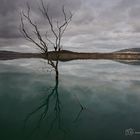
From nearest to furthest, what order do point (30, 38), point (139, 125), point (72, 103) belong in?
point (139, 125) < point (72, 103) < point (30, 38)

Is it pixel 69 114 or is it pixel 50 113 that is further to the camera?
pixel 50 113

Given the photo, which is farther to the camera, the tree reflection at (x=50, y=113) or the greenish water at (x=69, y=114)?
the tree reflection at (x=50, y=113)

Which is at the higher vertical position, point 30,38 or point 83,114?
point 30,38

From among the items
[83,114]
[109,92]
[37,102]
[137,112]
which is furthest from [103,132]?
[109,92]

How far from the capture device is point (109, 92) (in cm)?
1309

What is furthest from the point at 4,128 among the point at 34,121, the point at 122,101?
the point at 122,101

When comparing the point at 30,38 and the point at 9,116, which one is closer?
the point at 9,116

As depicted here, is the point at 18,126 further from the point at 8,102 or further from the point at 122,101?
the point at 122,101

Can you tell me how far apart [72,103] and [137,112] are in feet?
9.47

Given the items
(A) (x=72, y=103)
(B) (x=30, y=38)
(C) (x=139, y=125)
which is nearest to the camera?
(C) (x=139, y=125)

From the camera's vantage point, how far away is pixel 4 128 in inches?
294

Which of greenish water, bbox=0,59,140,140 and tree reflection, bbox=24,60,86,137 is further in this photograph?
tree reflection, bbox=24,60,86,137

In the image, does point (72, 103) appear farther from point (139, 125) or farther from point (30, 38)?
point (30, 38)

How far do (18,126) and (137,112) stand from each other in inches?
174
